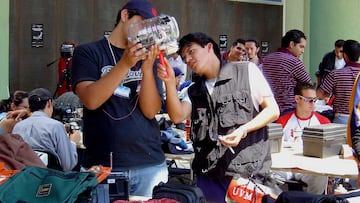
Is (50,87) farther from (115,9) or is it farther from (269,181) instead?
(269,181)

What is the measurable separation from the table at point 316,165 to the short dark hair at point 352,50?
176 centimetres

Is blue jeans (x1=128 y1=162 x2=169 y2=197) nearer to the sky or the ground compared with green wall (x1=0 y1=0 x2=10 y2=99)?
nearer to the ground

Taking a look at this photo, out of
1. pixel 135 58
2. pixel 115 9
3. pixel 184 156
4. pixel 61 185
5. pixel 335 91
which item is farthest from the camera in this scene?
pixel 115 9

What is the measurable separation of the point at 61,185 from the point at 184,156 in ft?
10.1

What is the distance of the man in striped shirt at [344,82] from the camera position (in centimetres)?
591

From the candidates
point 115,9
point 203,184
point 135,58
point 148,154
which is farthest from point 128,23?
point 115,9

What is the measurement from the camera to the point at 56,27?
12.2 metres

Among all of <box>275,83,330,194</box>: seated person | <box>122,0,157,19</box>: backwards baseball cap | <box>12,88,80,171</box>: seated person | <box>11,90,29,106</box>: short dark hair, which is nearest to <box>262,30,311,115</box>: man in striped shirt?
<box>275,83,330,194</box>: seated person

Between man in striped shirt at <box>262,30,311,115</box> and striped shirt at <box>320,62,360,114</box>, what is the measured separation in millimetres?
452

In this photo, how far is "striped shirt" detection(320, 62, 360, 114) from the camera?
19.9 feet

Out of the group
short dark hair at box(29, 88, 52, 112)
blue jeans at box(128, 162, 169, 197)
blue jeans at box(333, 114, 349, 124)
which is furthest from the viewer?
blue jeans at box(333, 114, 349, 124)

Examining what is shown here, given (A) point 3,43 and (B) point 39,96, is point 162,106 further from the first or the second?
(A) point 3,43

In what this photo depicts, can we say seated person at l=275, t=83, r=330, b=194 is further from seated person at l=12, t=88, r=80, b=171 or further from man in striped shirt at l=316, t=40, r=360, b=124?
seated person at l=12, t=88, r=80, b=171

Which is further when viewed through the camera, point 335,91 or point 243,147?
point 335,91
